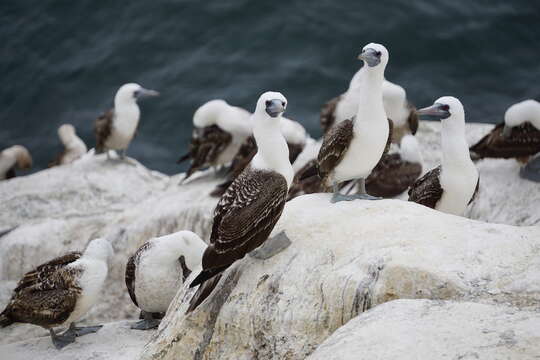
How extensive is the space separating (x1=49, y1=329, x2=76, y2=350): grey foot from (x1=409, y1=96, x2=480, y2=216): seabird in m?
3.62

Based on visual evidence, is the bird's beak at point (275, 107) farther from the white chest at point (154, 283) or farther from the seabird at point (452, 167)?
the white chest at point (154, 283)

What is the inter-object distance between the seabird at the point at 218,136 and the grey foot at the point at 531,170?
3772 mm

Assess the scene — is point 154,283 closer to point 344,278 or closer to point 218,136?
point 344,278

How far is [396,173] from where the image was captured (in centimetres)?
962

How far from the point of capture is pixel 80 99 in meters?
16.7

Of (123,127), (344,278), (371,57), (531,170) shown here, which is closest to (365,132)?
(371,57)

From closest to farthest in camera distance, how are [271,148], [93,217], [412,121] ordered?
[271,148] < [93,217] < [412,121]

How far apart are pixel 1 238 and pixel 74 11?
899 centimetres

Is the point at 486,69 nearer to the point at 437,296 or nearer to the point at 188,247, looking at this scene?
the point at 188,247

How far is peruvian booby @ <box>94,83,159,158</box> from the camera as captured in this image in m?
12.3

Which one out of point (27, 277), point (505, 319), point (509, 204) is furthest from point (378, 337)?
point (509, 204)

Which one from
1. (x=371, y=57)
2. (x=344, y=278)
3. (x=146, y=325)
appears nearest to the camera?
(x=344, y=278)

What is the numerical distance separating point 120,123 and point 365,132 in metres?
6.56

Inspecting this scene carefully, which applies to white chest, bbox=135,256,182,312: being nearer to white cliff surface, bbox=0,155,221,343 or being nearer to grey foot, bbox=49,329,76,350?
grey foot, bbox=49,329,76,350
